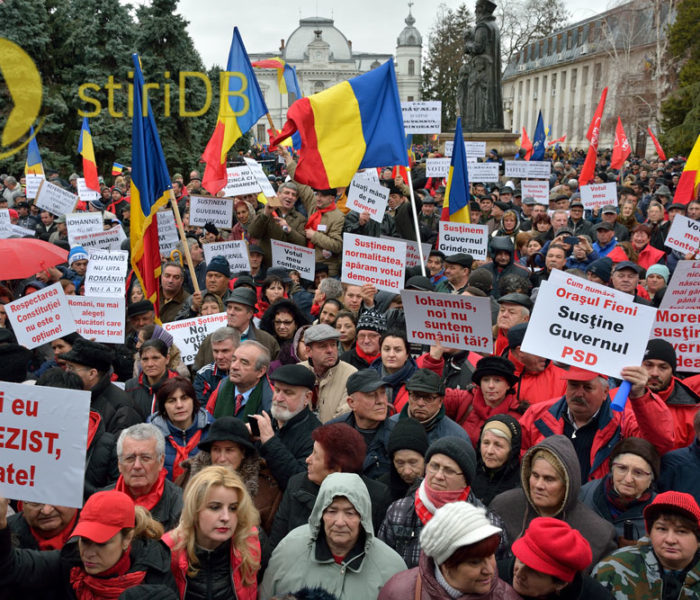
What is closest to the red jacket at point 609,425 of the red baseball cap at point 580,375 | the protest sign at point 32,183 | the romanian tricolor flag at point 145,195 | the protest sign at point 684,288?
the red baseball cap at point 580,375

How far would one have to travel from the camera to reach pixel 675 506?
9.76ft

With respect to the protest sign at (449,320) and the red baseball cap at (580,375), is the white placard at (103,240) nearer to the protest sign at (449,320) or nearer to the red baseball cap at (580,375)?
the protest sign at (449,320)

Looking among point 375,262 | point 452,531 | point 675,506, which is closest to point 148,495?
point 452,531

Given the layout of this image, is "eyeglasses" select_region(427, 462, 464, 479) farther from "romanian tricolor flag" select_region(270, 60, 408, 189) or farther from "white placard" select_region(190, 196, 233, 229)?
"white placard" select_region(190, 196, 233, 229)

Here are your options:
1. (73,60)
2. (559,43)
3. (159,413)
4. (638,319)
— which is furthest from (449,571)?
(559,43)

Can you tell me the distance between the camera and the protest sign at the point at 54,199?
1192 cm

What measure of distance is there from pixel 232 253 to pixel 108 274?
4.59ft

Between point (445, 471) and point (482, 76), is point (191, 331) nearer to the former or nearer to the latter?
point (445, 471)

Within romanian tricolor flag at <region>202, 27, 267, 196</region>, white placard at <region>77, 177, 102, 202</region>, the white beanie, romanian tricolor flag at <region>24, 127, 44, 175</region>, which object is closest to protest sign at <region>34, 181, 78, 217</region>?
white placard at <region>77, 177, 102, 202</region>

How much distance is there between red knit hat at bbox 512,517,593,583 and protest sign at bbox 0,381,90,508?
1.92m

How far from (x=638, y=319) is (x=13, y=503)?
3.51m

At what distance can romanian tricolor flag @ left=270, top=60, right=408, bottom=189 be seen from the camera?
23.6 feet

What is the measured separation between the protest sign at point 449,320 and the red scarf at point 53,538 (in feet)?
8.62

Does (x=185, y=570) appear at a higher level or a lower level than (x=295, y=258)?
lower
